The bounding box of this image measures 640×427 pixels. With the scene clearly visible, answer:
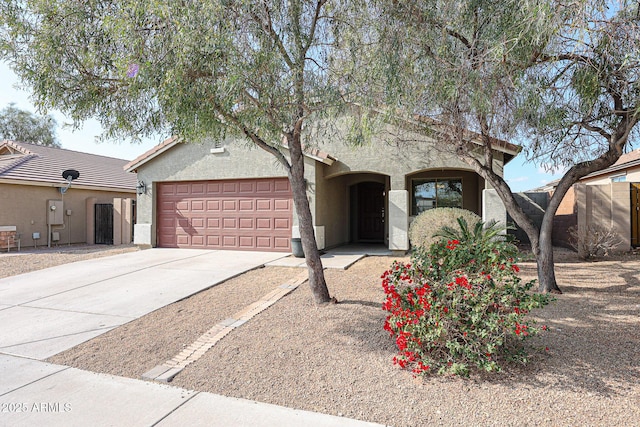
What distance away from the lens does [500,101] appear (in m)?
6.47

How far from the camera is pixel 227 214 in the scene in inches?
515

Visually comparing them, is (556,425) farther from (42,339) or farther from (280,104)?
(42,339)

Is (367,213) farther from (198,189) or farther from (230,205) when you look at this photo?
(198,189)

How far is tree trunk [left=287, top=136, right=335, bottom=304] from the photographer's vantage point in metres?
6.10

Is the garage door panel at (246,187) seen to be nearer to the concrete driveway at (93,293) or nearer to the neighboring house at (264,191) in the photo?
the neighboring house at (264,191)

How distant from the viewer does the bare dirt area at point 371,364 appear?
321cm

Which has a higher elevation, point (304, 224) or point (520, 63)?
point (520, 63)

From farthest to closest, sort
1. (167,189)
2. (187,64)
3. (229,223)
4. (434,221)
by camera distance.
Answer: (167,189), (229,223), (434,221), (187,64)

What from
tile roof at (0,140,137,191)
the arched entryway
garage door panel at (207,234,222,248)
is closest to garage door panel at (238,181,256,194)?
garage door panel at (207,234,222,248)

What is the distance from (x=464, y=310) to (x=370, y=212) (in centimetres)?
1212

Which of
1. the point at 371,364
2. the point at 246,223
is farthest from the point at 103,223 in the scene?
the point at 371,364

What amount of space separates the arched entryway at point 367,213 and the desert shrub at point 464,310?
11.7 m

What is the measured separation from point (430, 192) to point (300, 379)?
10.9m

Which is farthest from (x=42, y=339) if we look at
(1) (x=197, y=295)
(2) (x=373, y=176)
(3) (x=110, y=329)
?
(2) (x=373, y=176)
